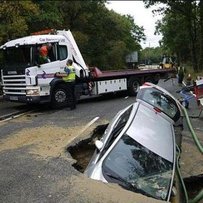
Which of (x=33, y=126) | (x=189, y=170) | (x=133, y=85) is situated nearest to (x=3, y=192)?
(x=189, y=170)

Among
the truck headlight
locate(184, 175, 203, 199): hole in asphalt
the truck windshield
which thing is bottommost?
locate(184, 175, 203, 199): hole in asphalt

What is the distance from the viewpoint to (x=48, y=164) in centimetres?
739

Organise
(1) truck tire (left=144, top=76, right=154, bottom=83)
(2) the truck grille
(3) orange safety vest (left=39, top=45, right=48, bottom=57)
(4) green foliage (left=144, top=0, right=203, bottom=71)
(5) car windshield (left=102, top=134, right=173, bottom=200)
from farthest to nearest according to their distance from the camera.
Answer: (4) green foliage (left=144, top=0, right=203, bottom=71), (1) truck tire (left=144, top=76, right=154, bottom=83), (2) the truck grille, (3) orange safety vest (left=39, top=45, right=48, bottom=57), (5) car windshield (left=102, top=134, right=173, bottom=200)

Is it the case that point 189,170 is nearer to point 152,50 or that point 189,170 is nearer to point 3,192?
point 3,192

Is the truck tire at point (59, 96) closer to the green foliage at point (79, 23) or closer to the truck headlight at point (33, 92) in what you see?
the truck headlight at point (33, 92)

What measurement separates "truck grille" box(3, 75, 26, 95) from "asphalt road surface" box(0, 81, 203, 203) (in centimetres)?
247

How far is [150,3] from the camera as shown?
45594 millimetres

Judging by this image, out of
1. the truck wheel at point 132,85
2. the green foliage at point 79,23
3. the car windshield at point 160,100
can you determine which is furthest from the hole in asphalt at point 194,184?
the green foliage at point 79,23

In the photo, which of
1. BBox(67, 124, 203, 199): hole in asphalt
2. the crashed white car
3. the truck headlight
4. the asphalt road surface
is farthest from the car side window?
the truck headlight

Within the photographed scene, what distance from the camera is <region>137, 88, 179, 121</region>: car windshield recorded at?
26.9ft

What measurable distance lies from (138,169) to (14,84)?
11981mm

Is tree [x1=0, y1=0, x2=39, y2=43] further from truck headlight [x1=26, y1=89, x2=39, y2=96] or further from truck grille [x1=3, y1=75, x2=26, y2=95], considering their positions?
truck headlight [x1=26, y1=89, x2=39, y2=96]

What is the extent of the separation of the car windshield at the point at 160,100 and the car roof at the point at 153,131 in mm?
359

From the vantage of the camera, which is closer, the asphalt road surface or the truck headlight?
the asphalt road surface
